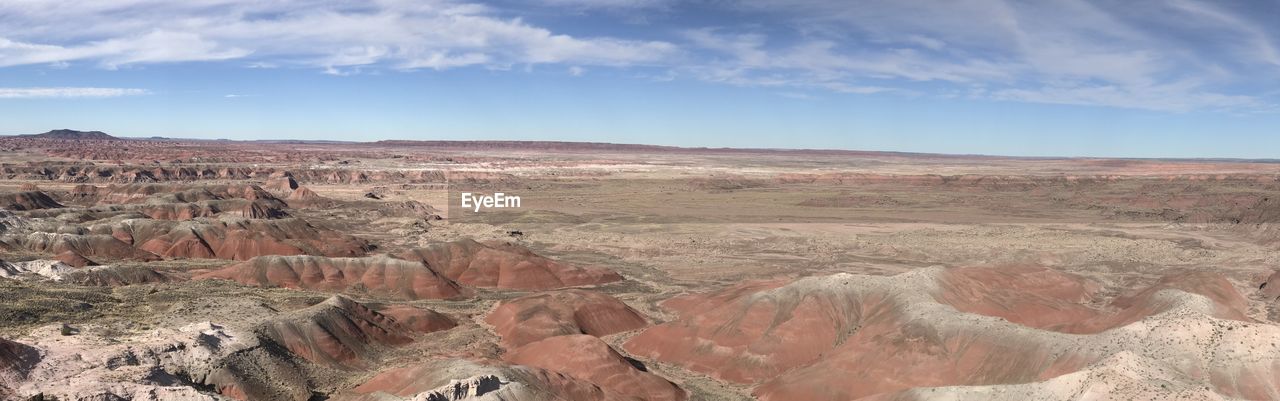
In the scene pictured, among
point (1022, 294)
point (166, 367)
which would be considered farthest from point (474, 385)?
point (1022, 294)

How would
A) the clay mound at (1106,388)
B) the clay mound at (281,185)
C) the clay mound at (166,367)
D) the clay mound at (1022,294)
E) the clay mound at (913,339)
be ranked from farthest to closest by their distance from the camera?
the clay mound at (281,185) < the clay mound at (1022,294) < the clay mound at (913,339) < the clay mound at (166,367) < the clay mound at (1106,388)

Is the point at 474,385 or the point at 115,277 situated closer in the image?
the point at 474,385

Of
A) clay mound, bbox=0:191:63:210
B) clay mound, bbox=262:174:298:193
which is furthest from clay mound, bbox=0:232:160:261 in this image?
clay mound, bbox=262:174:298:193

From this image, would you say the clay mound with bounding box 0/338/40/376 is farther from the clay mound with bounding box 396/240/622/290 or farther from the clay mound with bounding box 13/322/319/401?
the clay mound with bounding box 396/240/622/290

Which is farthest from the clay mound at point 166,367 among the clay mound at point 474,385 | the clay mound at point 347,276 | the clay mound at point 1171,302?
the clay mound at point 1171,302

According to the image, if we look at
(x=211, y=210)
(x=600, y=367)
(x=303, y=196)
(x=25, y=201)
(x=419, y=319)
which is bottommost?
(x=419, y=319)

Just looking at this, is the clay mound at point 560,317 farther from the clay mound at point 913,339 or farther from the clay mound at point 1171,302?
the clay mound at point 1171,302

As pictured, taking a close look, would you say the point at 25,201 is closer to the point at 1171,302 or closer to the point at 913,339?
the point at 913,339
